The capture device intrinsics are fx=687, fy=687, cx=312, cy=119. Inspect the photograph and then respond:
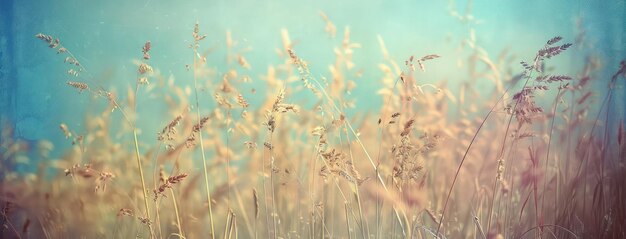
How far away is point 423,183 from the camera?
278cm

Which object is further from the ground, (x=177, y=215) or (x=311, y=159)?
(x=311, y=159)

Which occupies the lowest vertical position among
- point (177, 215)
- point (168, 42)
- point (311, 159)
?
point (177, 215)

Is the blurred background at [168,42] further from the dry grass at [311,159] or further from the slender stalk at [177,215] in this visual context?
the slender stalk at [177,215]

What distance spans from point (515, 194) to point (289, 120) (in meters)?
0.98

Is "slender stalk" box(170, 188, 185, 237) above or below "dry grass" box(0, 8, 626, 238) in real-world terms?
below

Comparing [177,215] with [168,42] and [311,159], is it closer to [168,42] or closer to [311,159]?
[311,159]

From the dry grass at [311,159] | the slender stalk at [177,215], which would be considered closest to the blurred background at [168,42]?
the dry grass at [311,159]

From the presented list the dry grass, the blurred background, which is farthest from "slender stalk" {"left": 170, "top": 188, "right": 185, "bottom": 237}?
the blurred background

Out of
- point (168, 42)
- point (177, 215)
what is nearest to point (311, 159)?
point (177, 215)

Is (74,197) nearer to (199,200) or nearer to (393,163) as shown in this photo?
(199,200)

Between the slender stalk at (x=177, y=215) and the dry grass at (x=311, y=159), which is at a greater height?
the dry grass at (x=311, y=159)

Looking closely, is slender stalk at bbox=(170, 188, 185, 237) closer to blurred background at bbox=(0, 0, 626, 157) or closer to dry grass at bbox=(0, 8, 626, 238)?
dry grass at bbox=(0, 8, 626, 238)

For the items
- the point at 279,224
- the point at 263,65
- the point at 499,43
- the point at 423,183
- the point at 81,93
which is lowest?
the point at 279,224

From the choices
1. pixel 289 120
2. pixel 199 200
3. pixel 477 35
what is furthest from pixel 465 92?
pixel 199 200
